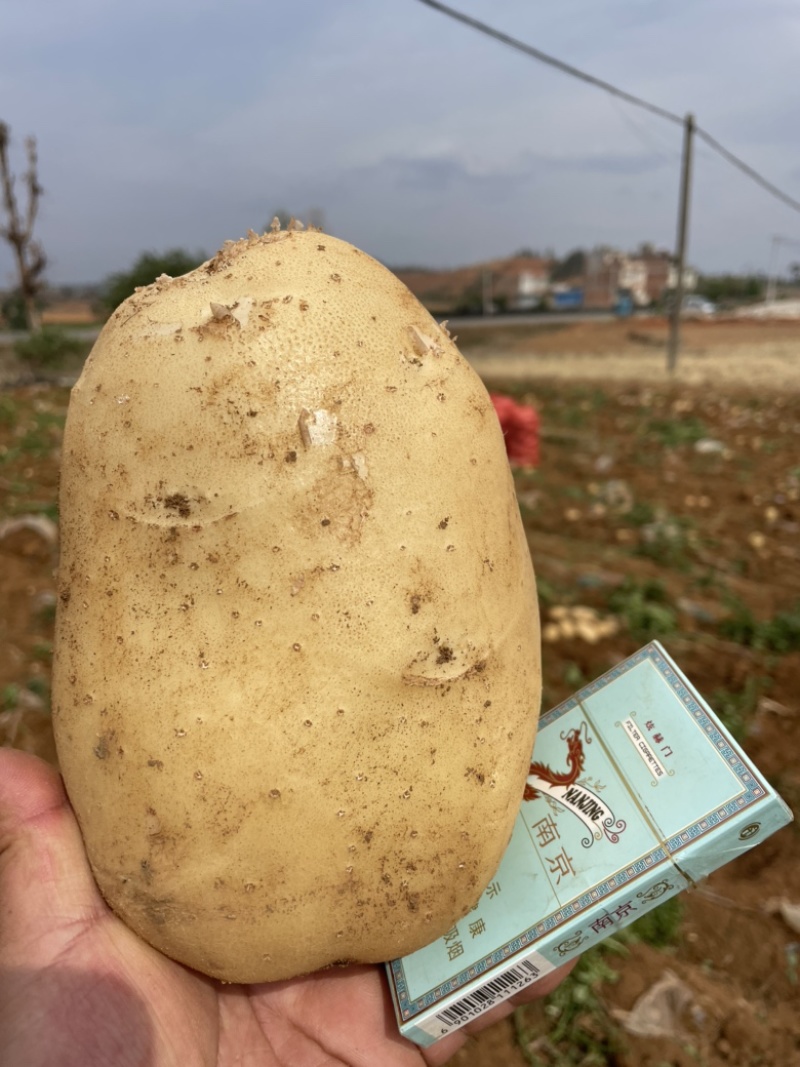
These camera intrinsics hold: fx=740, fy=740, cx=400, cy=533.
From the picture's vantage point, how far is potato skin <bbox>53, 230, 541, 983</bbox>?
1147 mm

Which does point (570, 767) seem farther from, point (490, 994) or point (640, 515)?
point (640, 515)

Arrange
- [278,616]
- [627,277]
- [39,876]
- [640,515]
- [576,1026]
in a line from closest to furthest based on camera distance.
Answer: [278,616] → [39,876] → [576,1026] → [640,515] → [627,277]

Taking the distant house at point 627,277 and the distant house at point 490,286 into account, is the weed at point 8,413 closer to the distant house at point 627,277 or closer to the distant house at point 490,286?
the distant house at point 490,286

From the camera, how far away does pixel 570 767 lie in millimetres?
1532

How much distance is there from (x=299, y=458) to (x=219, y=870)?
664mm

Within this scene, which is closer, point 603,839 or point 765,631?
point 603,839

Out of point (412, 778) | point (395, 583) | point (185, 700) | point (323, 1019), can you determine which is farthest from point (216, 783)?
point (323, 1019)

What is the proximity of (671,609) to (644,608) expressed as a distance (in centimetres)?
22

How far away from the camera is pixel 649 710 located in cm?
148

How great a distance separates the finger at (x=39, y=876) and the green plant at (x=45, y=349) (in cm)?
1424

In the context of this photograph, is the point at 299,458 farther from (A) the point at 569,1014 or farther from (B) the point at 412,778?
(A) the point at 569,1014

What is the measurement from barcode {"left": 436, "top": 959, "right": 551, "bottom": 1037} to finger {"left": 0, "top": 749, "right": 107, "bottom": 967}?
26.3 inches

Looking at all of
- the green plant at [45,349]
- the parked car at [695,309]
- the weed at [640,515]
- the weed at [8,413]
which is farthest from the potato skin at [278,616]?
the parked car at [695,309]

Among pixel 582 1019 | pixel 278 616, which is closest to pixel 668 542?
pixel 582 1019
